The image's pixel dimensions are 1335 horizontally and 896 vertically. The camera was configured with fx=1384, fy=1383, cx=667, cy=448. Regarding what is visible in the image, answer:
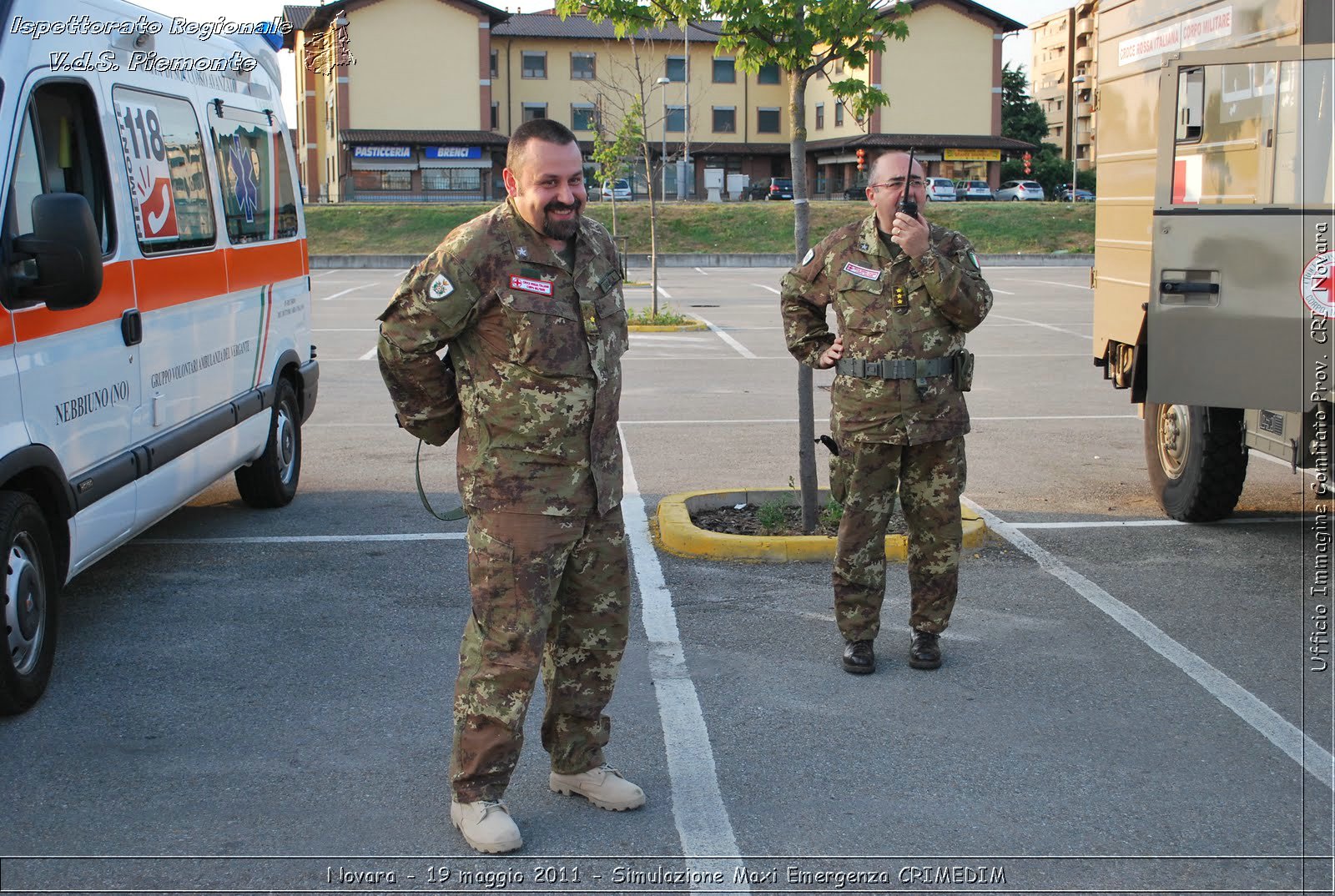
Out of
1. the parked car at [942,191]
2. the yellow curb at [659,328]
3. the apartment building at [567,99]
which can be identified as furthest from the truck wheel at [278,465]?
the parked car at [942,191]

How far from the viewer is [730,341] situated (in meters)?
18.6

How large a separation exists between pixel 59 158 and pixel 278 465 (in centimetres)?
312

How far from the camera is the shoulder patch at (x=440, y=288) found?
12.0ft

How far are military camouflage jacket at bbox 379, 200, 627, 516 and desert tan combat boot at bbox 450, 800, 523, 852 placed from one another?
0.82 meters

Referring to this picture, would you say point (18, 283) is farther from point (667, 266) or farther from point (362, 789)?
point (667, 266)

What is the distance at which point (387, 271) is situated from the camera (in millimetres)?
38969

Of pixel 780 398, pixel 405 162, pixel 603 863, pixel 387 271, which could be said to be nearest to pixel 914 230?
pixel 603 863

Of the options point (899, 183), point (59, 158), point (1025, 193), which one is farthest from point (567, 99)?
point (899, 183)

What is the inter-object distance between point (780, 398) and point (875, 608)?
25.4 feet

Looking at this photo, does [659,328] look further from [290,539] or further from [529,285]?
[529,285]

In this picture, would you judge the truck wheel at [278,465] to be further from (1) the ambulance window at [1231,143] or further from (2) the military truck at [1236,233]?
(1) the ambulance window at [1231,143]

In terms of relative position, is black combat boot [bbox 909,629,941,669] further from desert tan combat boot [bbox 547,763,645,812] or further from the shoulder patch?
the shoulder patch

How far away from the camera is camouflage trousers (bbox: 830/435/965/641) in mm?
5199

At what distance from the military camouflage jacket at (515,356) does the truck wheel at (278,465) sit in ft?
14.9
